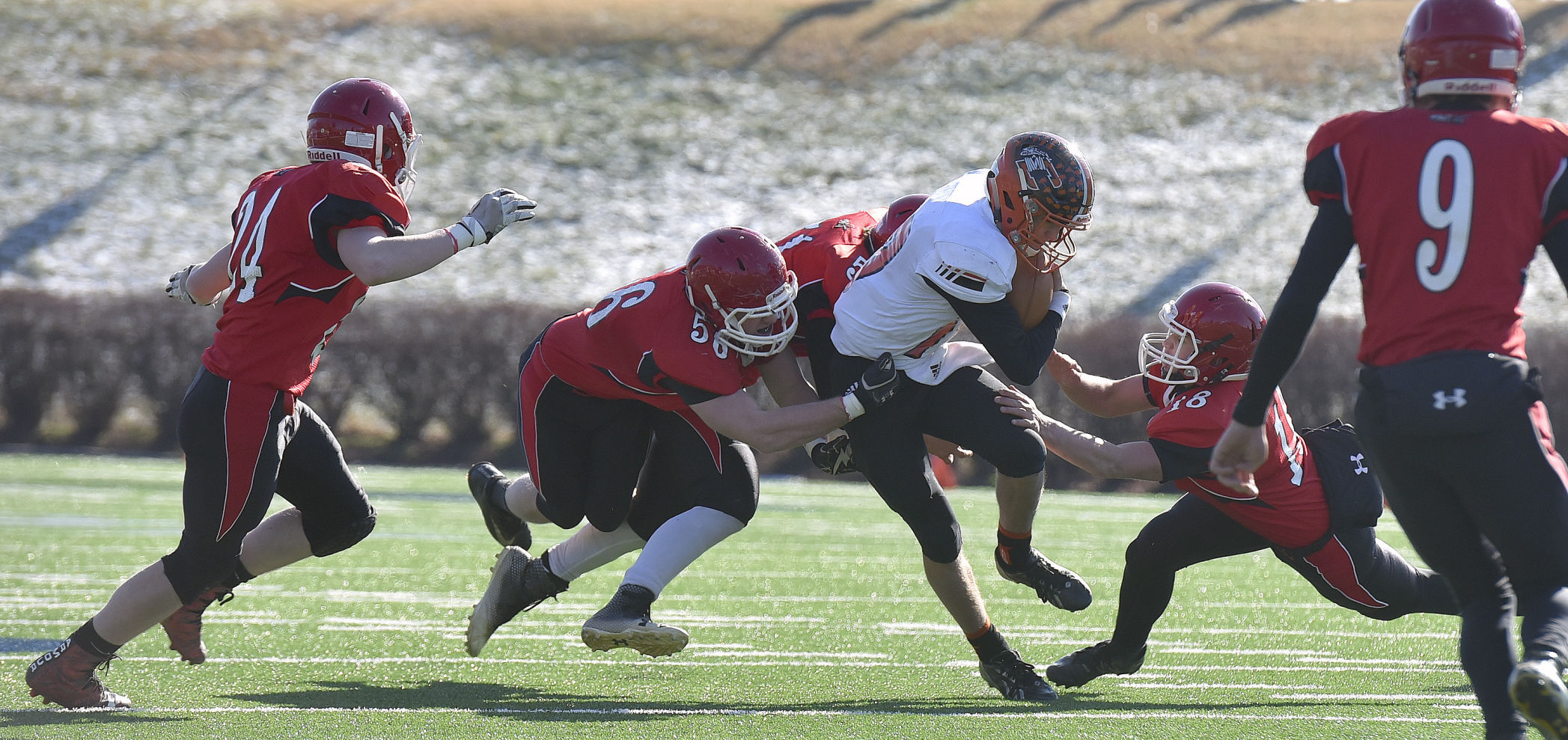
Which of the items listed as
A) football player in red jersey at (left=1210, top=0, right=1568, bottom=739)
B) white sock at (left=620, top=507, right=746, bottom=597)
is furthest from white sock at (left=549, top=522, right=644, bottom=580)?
football player in red jersey at (left=1210, top=0, right=1568, bottom=739)

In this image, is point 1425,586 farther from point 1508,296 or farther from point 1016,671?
point 1508,296

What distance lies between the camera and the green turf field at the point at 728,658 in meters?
3.65

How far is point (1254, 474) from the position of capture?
4184 millimetres

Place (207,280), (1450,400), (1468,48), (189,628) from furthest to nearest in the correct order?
(207,280) → (189,628) → (1468,48) → (1450,400)

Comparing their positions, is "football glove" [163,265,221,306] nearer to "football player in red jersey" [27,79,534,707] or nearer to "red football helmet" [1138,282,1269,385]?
"football player in red jersey" [27,79,534,707]

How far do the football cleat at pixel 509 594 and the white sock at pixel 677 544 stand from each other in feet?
1.58

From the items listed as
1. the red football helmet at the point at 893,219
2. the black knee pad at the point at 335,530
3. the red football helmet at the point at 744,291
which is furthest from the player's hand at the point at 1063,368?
the black knee pad at the point at 335,530

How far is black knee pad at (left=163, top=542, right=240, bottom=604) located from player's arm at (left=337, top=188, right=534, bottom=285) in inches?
33.8

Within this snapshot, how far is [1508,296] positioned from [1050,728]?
1485mm

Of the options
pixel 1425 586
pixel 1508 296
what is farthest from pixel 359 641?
pixel 1508 296

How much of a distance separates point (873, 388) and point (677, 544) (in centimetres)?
79

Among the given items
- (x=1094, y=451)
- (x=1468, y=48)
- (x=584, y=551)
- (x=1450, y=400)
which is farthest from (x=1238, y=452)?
(x=584, y=551)

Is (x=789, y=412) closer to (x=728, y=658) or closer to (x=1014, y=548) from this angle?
(x=1014, y=548)

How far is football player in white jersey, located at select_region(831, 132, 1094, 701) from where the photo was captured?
4.00 metres
